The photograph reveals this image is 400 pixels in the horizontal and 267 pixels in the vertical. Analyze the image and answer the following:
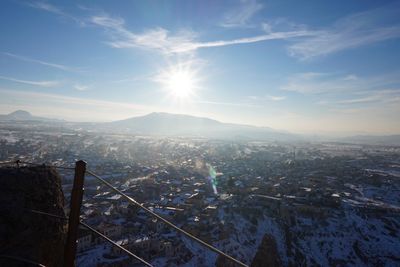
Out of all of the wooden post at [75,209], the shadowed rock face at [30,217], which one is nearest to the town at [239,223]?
the shadowed rock face at [30,217]

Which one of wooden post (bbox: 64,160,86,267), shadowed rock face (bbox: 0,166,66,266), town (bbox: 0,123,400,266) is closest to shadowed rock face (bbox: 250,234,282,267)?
town (bbox: 0,123,400,266)

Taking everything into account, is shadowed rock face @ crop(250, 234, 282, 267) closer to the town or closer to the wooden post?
the town

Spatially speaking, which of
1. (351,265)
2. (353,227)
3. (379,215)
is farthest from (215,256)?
(379,215)

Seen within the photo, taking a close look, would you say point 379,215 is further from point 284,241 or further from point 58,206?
point 58,206

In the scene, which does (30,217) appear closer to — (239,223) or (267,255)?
(267,255)

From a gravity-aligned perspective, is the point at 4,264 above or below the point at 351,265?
above
